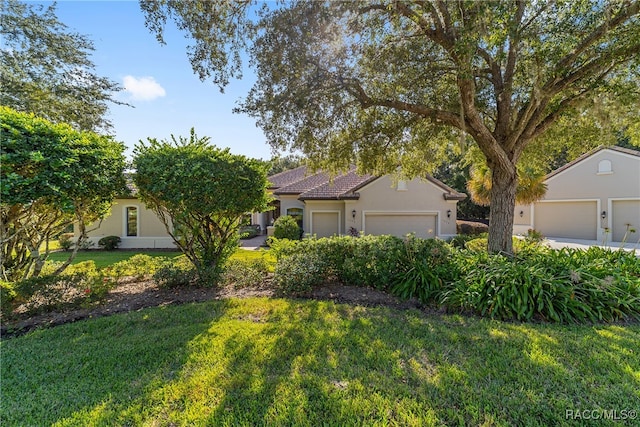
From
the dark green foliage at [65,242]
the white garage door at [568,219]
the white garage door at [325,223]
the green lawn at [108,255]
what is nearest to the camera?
the green lawn at [108,255]

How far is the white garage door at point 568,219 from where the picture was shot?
17.8m

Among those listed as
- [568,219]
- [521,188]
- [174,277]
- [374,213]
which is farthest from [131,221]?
[568,219]

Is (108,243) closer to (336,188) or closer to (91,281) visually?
(91,281)

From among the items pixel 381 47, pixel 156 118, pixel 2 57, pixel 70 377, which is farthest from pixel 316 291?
pixel 2 57

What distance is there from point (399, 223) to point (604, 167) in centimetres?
1406

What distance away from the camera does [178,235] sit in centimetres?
689

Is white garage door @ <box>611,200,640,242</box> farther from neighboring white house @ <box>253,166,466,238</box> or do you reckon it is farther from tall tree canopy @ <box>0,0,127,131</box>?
tall tree canopy @ <box>0,0,127,131</box>

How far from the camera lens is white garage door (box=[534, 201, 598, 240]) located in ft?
58.4

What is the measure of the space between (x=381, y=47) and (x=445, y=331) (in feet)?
20.9

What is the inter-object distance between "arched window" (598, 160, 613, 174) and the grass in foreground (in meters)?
18.5

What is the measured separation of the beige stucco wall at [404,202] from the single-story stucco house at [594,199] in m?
8.89

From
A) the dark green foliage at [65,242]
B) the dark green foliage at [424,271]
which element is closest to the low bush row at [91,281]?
the dark green foliage at [424,271]

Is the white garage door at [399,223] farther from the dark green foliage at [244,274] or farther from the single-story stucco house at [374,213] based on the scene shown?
the dark green foliage at [244,274]

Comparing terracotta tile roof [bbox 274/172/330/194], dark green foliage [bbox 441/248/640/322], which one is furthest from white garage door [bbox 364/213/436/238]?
dark green foliage [bbox 441/248/640/322]
